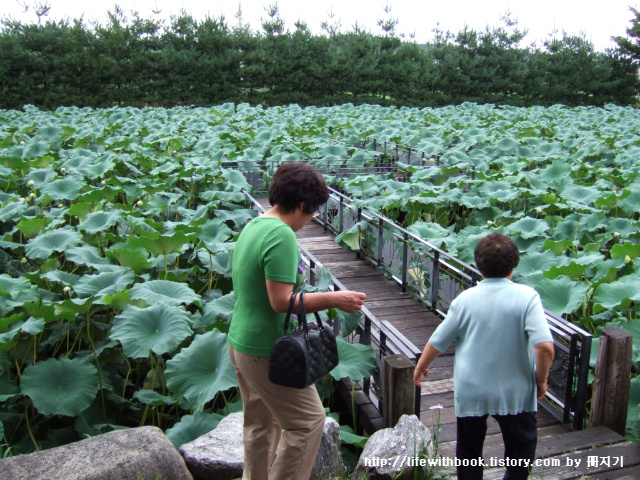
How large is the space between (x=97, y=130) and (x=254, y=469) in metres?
10.6

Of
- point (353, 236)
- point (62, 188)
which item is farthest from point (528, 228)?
point (62, 188)

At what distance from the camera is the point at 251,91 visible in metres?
23.9

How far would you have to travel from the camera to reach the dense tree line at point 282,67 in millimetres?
21266

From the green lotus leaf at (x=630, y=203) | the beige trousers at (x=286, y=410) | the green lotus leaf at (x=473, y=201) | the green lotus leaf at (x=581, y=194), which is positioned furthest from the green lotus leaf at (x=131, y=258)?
the green lotus leaf at (x=630, y=203)

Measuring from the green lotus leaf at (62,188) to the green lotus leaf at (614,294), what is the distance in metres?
5.04

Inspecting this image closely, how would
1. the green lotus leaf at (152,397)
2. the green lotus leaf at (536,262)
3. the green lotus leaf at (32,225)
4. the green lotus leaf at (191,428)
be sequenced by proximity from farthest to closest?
the green lotus leaf at (32,225) < the green lotus leaf at (536,262) < the green lotus leaf at (152,397) < the green lotus leaf at (191,428)

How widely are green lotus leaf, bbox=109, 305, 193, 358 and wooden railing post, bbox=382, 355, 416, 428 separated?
41.1 inches

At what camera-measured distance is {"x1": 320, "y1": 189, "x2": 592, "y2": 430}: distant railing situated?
10.3 feet

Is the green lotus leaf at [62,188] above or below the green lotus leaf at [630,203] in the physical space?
above

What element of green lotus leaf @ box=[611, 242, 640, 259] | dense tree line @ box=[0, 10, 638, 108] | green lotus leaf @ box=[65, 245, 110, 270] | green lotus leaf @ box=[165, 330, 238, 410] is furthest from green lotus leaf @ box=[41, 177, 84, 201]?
dense tree line @ box=[0, 10, 638, 108]

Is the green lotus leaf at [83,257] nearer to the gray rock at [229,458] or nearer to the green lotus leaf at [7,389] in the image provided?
A: the green lotus leaf at [7,389]

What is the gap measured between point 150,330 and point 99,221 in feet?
7.52

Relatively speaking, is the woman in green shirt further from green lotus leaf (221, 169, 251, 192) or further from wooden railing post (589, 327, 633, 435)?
green lotus leaf (221, 169, 251, 192)

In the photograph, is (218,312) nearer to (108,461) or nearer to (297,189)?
(108,461)
